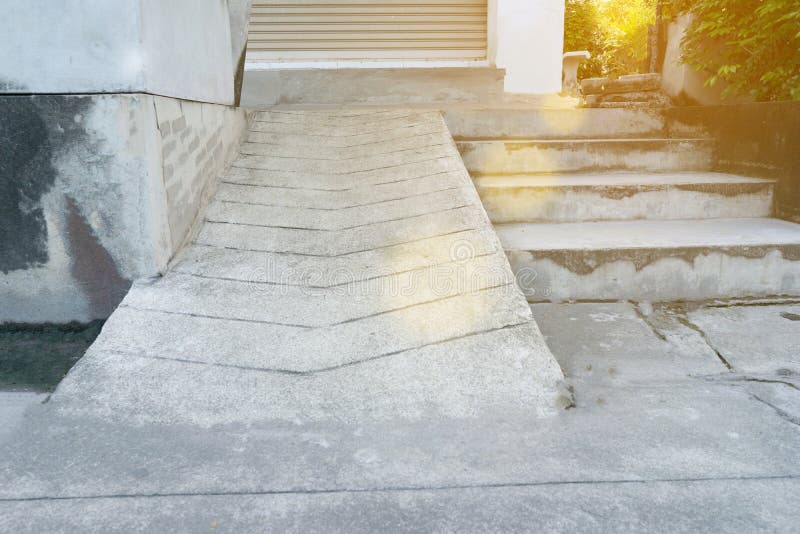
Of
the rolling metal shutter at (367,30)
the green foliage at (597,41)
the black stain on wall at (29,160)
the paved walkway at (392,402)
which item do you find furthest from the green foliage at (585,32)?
the black stain on wall at (29,160)

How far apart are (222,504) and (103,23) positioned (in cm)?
205

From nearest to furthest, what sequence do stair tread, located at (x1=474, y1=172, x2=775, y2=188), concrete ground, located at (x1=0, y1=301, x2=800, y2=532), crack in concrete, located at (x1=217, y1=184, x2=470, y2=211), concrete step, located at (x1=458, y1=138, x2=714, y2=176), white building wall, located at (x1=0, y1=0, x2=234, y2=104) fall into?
concrete ground, located at (x1=0, y1=301, x2=800, y2=532) < white building wall, located at (x1=0, y1=0, x2=234, y2=104) < crack in concrete, located at (x1=217, y1=184, x2=470, y2=211) < stair tread, located at (x1=474, y1=172, x2=775, y2=188) < concrete step, located at (x1=458, y1=138, x2=714, y2=176)

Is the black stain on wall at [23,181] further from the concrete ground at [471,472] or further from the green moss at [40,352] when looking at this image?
the concrete ground at [471,472]

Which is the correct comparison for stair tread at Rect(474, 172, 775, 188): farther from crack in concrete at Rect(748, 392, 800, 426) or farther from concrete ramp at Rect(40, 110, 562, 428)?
crack in concrete at Rect(748, 392, 800, 426)

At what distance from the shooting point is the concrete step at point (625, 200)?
354 centimetres

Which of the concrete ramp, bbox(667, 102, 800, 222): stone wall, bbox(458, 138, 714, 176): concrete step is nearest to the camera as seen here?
the concrete ramp

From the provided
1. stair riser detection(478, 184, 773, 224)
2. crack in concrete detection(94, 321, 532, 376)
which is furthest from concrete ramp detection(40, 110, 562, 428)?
stair riser detection(478, 184, 773, 224)

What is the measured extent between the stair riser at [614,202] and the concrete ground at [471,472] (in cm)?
157

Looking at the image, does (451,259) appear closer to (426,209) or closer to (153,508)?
(426,209)

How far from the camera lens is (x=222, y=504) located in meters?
1.48

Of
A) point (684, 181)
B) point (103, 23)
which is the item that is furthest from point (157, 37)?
point (684, 181)

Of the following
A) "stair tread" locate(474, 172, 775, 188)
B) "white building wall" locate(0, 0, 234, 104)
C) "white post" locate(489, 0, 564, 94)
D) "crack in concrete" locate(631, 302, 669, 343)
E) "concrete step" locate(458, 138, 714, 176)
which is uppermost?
"white post" locate(489, 0, 564, 94)

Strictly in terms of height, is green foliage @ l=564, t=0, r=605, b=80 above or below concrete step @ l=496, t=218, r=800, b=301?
above

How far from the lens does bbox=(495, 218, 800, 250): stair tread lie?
299 centimetres
